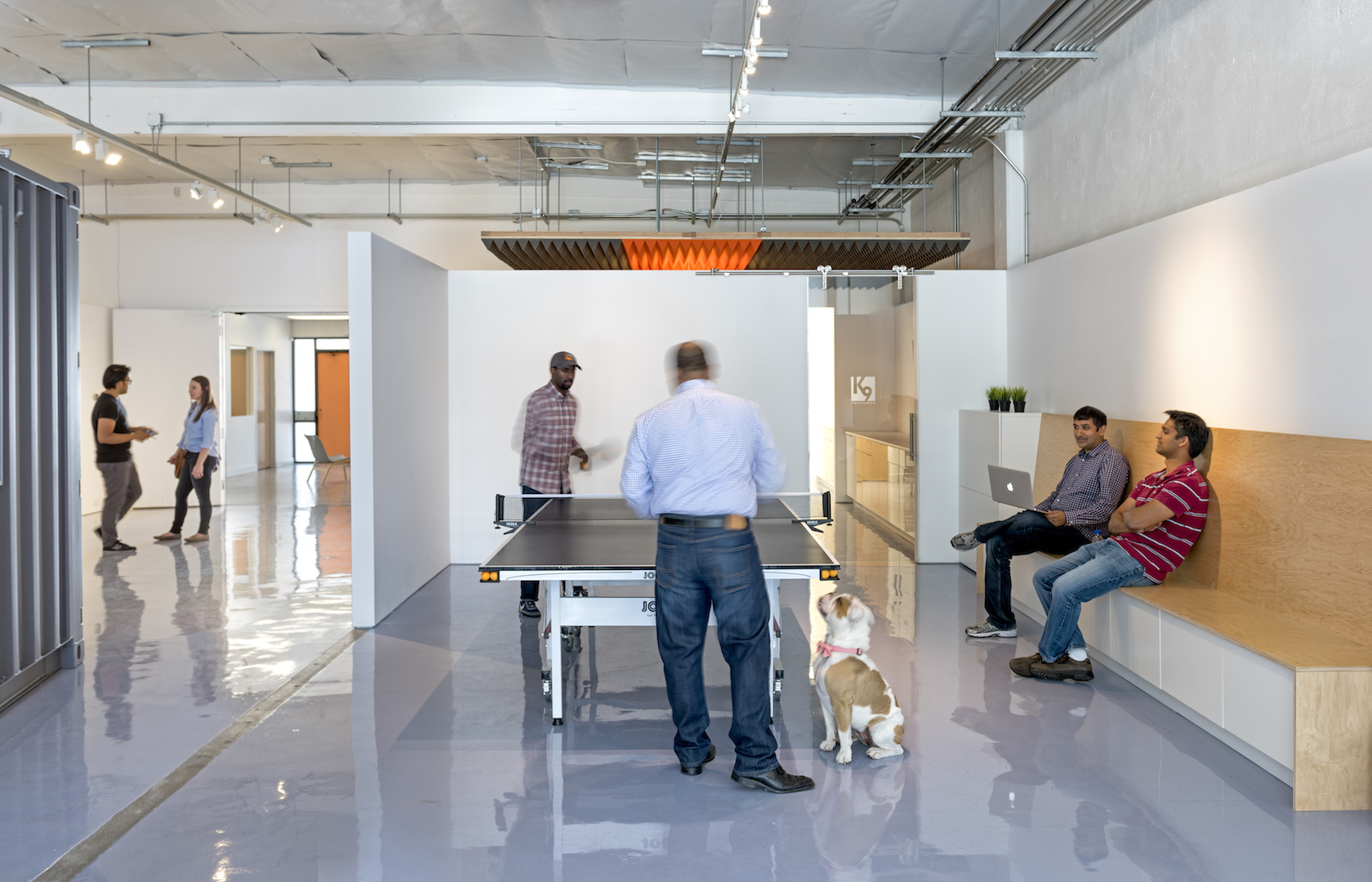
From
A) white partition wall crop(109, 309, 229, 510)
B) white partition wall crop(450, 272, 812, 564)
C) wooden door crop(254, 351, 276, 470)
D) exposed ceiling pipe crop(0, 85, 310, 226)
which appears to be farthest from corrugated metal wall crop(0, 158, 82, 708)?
wooden door crop(254, 351, 276, 470)

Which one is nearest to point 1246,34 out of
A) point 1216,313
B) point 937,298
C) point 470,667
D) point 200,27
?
point 1216,313

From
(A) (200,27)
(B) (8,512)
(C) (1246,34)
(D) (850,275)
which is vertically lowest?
(B) (8,512)

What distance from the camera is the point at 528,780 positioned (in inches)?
141

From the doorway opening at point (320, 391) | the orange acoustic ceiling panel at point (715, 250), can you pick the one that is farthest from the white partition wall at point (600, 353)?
the doorway opening at point (320, 391)

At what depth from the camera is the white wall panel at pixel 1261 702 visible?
341 cm

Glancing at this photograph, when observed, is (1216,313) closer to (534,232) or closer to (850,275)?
(850,275)

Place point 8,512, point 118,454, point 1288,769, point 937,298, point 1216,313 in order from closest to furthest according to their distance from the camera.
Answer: point 1288,769 → point 8,512 → point 1216,313 → point 937,298 → point 118,454

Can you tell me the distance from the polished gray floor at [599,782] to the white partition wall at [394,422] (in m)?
0.70

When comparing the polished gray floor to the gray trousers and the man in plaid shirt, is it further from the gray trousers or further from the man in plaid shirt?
the gray trousers

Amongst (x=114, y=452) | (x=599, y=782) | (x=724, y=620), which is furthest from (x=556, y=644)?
(x=114, y=452)

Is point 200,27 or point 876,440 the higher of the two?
point 200,27

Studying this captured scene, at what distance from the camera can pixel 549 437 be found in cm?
620

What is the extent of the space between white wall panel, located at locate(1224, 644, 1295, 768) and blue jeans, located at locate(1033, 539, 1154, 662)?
0.87 m

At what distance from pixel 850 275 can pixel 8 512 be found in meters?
5.92
